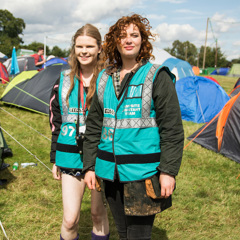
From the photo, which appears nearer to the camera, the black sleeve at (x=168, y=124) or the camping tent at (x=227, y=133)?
the black sleeve at (x=168, y=124)

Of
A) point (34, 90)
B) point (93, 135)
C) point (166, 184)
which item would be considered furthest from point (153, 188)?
point (34, 90)

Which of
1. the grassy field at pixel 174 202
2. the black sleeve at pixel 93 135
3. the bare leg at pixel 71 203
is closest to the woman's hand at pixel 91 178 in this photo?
the black sleeve at pixel 93 135

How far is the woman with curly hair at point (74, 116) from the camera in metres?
2.26

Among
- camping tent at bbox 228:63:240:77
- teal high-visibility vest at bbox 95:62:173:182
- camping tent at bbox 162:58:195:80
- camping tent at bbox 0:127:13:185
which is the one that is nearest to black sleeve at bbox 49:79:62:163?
teal high-visibility vest at bbox 95:62:173:182

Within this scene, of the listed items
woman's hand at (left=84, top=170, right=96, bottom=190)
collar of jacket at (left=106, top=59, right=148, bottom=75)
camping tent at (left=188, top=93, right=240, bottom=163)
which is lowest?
camping tent at (left=188, top=93, right=240, bottom=163)

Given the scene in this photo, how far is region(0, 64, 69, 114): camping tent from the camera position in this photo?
873 centimetres

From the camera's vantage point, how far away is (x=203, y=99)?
854cm

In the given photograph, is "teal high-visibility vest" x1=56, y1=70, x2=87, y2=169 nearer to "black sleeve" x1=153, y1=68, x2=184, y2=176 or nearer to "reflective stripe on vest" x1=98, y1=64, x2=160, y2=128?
"reflective stripe on vest" x1=98, y1=64, x2=160, y2=128

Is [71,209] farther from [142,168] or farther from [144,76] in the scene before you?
[144,76]

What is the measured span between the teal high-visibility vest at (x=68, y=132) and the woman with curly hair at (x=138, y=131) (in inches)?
15.8

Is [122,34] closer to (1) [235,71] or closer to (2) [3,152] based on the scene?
(2) [3,152]

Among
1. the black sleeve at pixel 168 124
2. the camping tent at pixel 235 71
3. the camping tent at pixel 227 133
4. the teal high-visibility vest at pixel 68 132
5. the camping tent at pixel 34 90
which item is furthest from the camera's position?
the camping tent at pixel 235 71

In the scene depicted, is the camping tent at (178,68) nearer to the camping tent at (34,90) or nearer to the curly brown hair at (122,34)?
the camping tent at (34,90)

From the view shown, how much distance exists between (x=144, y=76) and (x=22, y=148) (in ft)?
15.9
